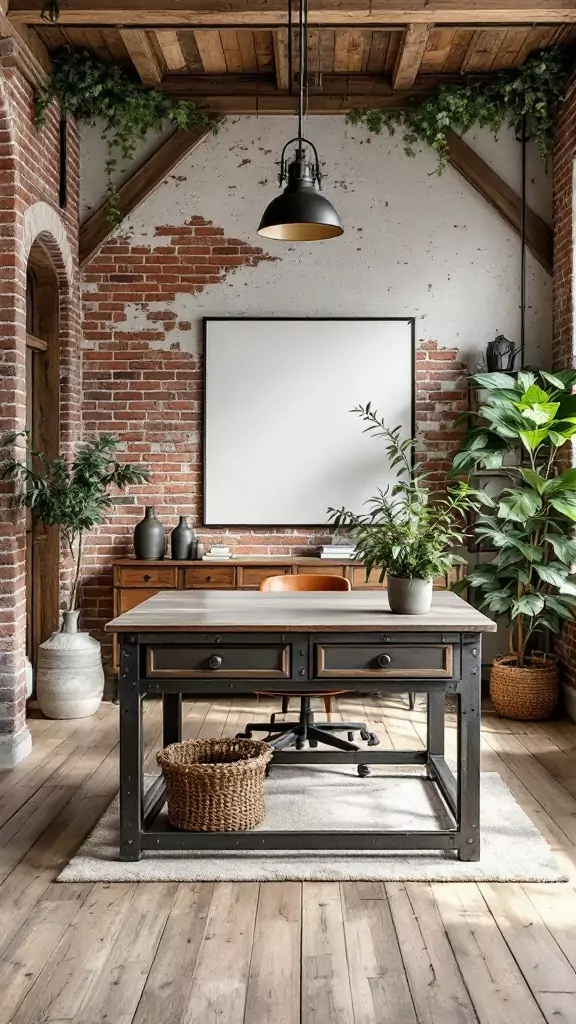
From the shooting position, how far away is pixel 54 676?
5.58 meters

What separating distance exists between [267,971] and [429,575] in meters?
1.52

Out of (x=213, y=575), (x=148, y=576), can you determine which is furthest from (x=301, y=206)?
(x=148, y=576)

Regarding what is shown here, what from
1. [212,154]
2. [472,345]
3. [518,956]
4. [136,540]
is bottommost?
[518,956]

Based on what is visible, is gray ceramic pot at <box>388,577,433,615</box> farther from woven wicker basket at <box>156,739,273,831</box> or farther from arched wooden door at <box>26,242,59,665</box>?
arched wooden door at <box>26,242,59,665</box>

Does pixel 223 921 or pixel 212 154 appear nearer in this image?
pixel 223 921

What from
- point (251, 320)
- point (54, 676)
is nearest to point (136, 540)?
point (54, 676)

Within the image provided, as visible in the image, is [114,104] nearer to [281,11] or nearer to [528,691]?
[281,11]

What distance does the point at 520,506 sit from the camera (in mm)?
5324

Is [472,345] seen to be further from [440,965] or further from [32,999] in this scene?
[32,999]

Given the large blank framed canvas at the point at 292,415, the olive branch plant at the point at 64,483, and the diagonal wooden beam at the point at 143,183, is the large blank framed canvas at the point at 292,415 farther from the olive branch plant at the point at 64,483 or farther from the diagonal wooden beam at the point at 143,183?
the diagonal wooden beam at the point at 143,183

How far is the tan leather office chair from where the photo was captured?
4.45 m

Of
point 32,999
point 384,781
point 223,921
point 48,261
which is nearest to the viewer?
point 32,999

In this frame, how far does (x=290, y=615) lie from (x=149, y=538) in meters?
2.66

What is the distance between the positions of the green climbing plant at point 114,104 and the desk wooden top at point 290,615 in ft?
10.9
